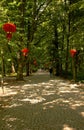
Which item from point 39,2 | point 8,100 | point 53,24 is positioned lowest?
point 8,100

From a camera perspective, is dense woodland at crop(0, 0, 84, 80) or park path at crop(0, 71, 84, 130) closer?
park path at crop(0, 71, 84, 130)

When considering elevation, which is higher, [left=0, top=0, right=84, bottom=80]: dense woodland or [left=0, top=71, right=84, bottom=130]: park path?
[left=0, top=0, right=84, bottom=80]: dense woodland

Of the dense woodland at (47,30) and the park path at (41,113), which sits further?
the dense woodland at (47,30)

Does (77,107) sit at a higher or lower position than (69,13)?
lower

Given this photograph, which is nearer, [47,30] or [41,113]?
[41,113]

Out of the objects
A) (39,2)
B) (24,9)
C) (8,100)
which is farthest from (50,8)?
(8,100)

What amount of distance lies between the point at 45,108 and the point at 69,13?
18085 mm

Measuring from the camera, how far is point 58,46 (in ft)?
117

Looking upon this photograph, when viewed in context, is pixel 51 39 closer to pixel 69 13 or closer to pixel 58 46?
pixel 58 46

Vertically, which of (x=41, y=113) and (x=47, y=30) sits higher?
(x=47, y=30)

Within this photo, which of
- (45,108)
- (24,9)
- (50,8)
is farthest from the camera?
(50,8)

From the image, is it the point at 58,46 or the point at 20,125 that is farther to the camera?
the point at 58,46

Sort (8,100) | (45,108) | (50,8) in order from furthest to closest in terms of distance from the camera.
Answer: (50,8), (8,100), (45,108)

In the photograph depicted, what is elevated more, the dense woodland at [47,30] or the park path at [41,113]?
the dense woodland at [47,30]
